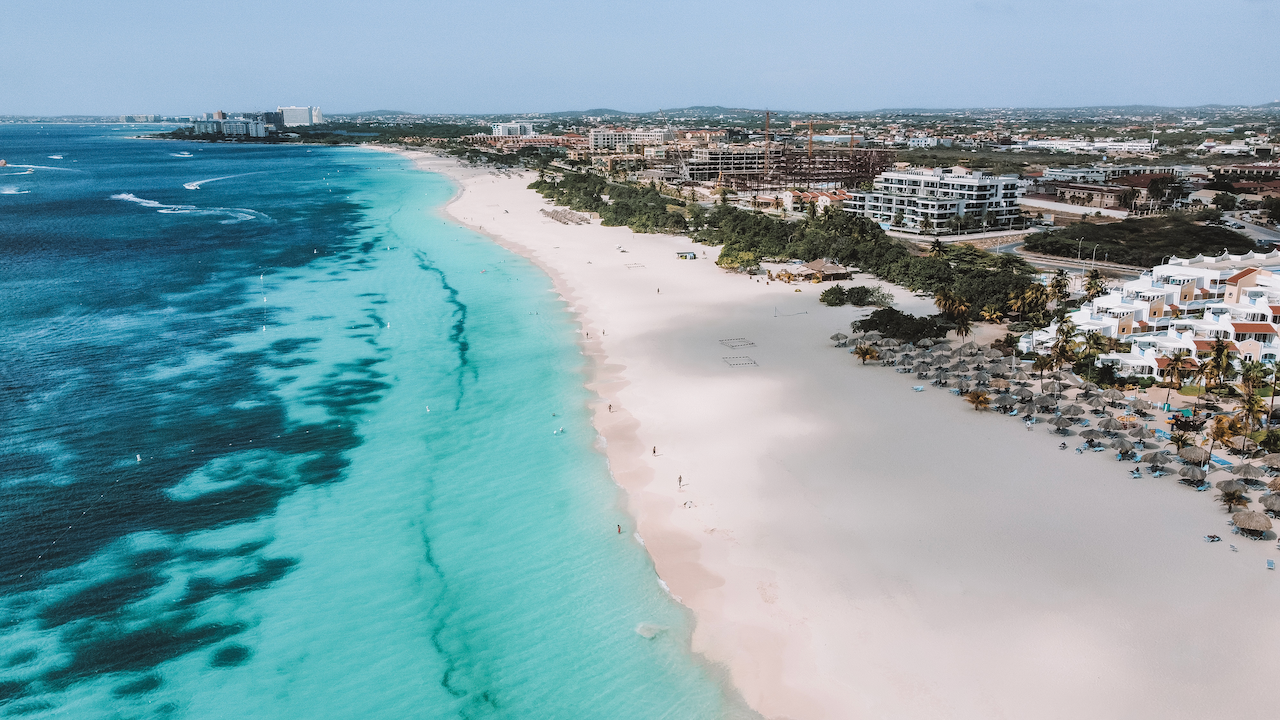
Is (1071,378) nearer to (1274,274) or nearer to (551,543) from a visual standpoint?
(1274,274)

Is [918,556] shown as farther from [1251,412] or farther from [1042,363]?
[1042,363]

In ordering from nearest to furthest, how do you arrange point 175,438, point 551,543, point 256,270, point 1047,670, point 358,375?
1. point 1047,670
2. point 551,543
3. point 175,438
4. point 358,375
5. point 256,270

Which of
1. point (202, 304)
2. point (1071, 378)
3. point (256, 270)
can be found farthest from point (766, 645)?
point (256, 270)

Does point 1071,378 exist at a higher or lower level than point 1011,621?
higher

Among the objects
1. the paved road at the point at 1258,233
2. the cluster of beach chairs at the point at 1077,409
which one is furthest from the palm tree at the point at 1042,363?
the paved road at the point at 1258,233

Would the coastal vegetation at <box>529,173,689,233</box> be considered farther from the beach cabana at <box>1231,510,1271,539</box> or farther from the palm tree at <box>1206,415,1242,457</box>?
the beach cabana at <box>1231,510,1271,539</box>

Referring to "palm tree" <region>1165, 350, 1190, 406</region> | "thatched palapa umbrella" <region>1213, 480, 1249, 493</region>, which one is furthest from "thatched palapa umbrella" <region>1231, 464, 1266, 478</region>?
"palm tree" <region>1165, 350, 1190, 406</region>
